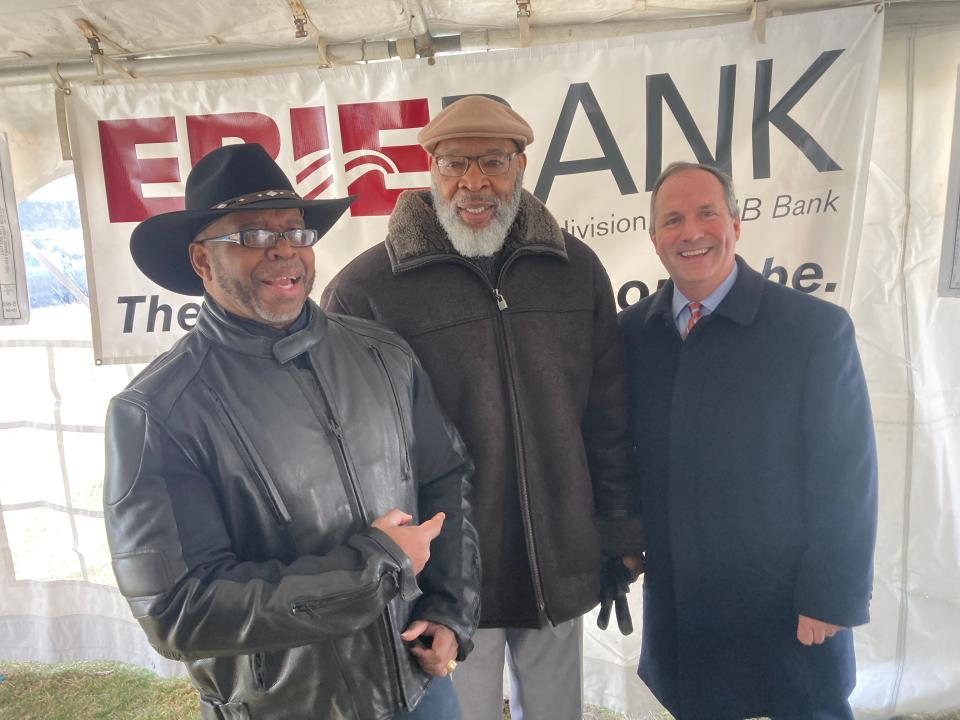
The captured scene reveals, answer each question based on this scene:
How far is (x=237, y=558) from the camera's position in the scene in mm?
1211

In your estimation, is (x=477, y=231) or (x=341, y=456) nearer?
(x=341, y=456)

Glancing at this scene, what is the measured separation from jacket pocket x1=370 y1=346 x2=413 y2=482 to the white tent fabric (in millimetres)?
1830

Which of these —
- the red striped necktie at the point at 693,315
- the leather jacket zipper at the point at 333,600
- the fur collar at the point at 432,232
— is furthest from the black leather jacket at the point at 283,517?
the red striped necktie at the point at 693,315

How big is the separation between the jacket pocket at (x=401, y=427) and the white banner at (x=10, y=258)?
2.27 metres

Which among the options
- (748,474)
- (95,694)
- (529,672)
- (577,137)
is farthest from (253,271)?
(95,694)

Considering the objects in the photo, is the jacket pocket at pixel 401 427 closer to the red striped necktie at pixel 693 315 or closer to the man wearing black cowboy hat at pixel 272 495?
the man wearing black cowboy hat at pixel 272 495

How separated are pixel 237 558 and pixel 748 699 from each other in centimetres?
143

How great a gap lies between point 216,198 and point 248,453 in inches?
20.8

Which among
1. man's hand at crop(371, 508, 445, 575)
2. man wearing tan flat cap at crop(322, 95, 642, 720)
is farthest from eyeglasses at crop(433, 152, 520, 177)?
man's hand at crop(371, 508, 445, 575)

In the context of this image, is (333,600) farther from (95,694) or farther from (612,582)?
(95,694)

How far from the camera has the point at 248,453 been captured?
121 cm

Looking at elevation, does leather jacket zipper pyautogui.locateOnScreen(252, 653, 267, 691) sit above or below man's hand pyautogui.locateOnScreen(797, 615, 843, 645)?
above

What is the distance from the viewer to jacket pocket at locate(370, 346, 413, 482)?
1400mm

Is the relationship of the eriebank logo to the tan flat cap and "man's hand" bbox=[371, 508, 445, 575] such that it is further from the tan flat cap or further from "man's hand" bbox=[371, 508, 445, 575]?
"man's hand" bbox=[371, 508, 445, 575]
